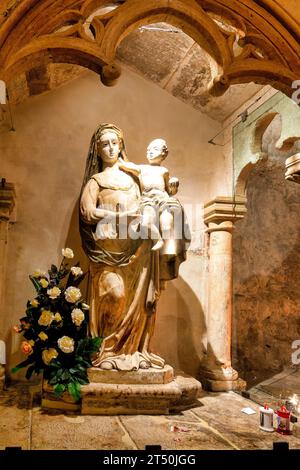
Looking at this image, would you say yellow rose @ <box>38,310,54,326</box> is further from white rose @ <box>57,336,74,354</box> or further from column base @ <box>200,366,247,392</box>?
column base @ <box>200,366,247,392</box>

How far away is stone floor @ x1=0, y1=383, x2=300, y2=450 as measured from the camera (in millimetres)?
2670

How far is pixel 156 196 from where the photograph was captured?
4.04 m

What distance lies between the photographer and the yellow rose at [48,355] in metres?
3.37

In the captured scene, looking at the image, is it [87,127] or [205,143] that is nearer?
[87,127]

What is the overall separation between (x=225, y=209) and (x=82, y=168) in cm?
155

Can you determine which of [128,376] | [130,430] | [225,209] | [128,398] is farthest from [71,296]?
[225,209]

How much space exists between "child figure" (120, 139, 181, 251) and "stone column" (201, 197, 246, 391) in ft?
2.70

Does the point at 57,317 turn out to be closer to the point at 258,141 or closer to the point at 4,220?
the point at 4,220

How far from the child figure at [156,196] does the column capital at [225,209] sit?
724 millimetres
